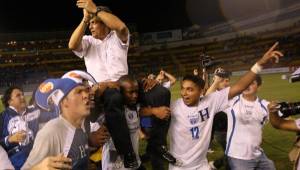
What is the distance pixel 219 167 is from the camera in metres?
7.71

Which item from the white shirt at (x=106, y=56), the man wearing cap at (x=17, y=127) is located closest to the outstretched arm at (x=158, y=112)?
the white shirt at (x=106, y=56)

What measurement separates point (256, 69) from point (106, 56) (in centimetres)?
165

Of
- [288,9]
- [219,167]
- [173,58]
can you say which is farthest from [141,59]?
[219,167]

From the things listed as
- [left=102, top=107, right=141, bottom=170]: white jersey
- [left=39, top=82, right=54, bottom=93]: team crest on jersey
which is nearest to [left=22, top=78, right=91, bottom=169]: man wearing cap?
[left=39, top=82, right=54, bottom=93]: team crest on jersey

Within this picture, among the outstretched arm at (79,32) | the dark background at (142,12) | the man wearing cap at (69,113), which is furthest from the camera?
the dark background at (142,12)

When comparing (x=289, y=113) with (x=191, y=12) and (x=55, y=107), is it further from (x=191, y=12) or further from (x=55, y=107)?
(x=191, y=12)

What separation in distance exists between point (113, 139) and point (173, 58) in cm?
4816

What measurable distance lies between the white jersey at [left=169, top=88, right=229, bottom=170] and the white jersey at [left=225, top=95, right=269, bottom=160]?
1018 millimetres

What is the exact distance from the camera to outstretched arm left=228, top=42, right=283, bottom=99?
171 inches

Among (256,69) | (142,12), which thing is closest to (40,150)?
(256,69)

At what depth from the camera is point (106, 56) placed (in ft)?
14.9

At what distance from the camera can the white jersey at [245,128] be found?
559cm

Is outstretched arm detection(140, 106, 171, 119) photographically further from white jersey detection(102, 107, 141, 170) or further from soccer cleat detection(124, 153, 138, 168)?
soccer cleat detection(124, 153, 138, 168)

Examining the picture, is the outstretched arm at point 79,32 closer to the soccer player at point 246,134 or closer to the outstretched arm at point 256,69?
the outstretched arm at point 256,69
